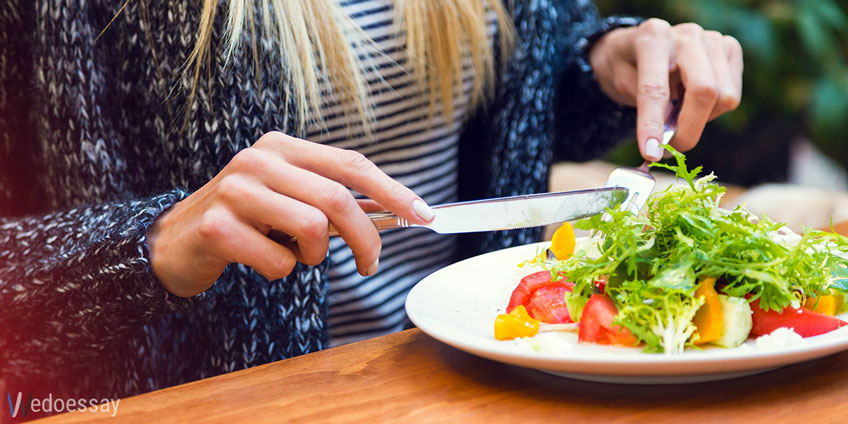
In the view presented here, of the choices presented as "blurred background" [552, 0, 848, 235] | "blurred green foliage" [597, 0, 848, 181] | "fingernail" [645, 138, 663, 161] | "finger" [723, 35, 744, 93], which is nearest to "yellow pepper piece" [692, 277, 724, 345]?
"fingernail" [645, 138, 663, 161]

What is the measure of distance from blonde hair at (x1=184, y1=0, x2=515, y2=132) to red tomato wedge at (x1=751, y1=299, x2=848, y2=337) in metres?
0.66

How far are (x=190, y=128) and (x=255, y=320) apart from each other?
28 centimetres

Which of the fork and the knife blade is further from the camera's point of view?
the fork

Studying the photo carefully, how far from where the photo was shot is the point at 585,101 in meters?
1.36

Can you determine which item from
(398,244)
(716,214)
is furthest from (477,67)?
(716,214)

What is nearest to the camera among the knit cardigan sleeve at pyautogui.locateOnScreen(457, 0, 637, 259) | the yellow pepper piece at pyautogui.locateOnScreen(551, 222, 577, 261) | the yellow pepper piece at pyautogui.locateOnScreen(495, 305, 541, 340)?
the yellow pepper piece at pyautogui.locateOnScreen(495, 305, 541, 340)

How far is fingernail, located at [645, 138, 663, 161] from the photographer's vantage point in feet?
2.99

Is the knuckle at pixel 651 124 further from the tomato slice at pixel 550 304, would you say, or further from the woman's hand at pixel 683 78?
the tomato slice at pixel 550 304

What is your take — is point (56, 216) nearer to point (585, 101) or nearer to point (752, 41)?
point (585, 101)

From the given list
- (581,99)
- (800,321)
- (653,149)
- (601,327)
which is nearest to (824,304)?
(800,321)

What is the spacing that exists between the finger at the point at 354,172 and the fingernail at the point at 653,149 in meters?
0.38

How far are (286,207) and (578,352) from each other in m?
0.29

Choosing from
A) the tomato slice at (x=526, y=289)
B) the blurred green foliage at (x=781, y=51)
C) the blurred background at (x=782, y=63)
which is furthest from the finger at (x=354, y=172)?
the blurred green foliage at (x=781, y=51)
